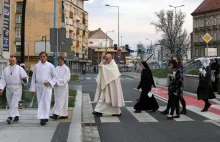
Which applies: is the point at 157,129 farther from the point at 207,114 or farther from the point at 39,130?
the point at 207,114

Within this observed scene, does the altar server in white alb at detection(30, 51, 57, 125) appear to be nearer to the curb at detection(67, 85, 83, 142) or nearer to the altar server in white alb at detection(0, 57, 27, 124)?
the altar server in white alb at detection(0, 57, 27, 124)

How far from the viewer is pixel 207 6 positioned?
105312 mm

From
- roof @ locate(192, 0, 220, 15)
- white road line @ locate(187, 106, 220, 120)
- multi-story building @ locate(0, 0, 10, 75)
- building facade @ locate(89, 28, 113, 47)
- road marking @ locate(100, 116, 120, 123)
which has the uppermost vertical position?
roof @ locate(192, 0, 220, 15)

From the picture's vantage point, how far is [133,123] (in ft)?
34.8

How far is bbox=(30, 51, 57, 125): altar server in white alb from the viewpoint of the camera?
9.86 meters

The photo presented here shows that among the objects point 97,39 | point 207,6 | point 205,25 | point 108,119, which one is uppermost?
point 207,6

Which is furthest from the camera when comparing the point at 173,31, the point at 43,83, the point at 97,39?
the point at 97,39

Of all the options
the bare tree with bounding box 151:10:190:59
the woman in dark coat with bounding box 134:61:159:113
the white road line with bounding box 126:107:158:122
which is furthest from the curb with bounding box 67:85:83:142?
the bare tree with bounding box 151:10:190:59

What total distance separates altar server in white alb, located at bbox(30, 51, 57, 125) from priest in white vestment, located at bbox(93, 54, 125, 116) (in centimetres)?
218

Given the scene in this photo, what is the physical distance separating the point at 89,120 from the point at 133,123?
1.18 metres

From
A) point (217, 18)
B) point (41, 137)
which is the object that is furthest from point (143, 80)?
point (217, 18)

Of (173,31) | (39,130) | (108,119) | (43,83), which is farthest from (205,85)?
(173,31)

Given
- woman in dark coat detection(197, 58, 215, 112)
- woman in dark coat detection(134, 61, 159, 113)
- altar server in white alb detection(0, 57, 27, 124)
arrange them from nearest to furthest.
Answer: altar server in white alb detection(0, 57, 27, 124) → woman in dark coat detection(197, 58, 215, 112) → woman in dark coat detection(134, 61, 159, 113)

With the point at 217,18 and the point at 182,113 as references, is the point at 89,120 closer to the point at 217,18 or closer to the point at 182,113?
the point at 182,113
